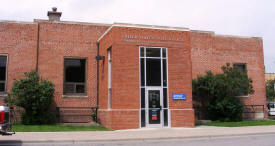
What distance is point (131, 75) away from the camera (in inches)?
742

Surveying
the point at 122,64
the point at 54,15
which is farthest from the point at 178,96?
the point at 54,15

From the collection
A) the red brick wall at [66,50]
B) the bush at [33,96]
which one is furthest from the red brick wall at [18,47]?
the bush at [33,96]

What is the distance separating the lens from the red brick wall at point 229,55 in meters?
25.9

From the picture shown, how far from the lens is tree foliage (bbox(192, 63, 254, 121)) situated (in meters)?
23.0

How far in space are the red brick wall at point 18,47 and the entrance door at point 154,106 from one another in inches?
348

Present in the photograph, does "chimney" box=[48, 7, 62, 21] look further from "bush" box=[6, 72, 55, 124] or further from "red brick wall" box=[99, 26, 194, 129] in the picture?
"red brick wall" box=[99, 26, 194, 129]

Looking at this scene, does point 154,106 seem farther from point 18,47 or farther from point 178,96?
point 18,47

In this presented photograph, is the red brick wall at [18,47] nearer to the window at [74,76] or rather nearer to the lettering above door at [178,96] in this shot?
the window at [74,76]

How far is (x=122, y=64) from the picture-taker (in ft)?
61.8

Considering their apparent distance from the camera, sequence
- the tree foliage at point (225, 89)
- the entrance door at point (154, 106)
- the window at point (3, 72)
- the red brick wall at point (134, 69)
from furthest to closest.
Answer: the tree foliage at point (225, 89)
the window at point (3, 72)
the entrance door at point (154, 106)
the red brick wall at point (134, 69)

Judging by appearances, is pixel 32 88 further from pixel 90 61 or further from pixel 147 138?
pixel 147 138

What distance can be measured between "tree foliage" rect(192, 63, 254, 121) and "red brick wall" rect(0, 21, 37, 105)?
12.1 metres

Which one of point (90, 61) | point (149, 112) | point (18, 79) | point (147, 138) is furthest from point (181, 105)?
point (18, 79)

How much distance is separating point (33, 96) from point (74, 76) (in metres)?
4.10
